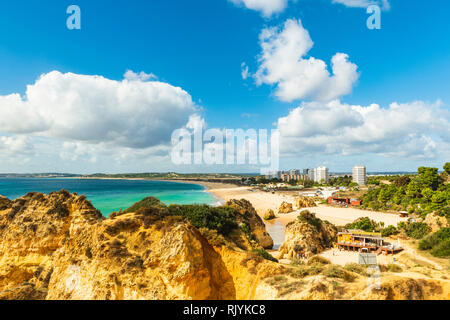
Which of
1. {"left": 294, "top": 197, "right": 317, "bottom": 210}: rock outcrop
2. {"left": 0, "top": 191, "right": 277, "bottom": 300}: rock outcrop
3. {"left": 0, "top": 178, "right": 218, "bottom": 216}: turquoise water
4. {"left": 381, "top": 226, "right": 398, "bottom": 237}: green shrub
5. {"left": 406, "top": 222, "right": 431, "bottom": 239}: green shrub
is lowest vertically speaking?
{"left": 0, "top": 178, "right": 218, "bottom": 216}: turquoise water

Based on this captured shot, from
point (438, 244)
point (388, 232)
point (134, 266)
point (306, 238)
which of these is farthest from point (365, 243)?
point (134, 266)

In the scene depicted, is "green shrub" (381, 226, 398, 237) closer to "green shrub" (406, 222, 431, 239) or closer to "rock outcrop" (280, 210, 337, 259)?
"green shrub" (406, 222, 431, 239)

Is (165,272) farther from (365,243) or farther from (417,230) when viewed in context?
(417,230)

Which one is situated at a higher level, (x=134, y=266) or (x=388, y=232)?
(x=134, y=266)

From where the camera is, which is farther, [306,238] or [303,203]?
[303,203]

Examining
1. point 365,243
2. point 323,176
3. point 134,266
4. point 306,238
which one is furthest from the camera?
point 323,176

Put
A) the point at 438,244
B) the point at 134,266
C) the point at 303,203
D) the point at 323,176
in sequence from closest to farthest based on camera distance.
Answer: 1. the point at 134,266
2. the point at 438,244
3. the point at 303,203
4. the point at 323,176

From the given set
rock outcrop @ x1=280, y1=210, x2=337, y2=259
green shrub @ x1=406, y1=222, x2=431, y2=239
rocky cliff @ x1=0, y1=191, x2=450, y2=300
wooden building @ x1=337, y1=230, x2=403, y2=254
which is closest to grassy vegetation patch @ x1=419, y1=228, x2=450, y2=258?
wooden building @ x1=337, y1=230, x2=403, y2=254
